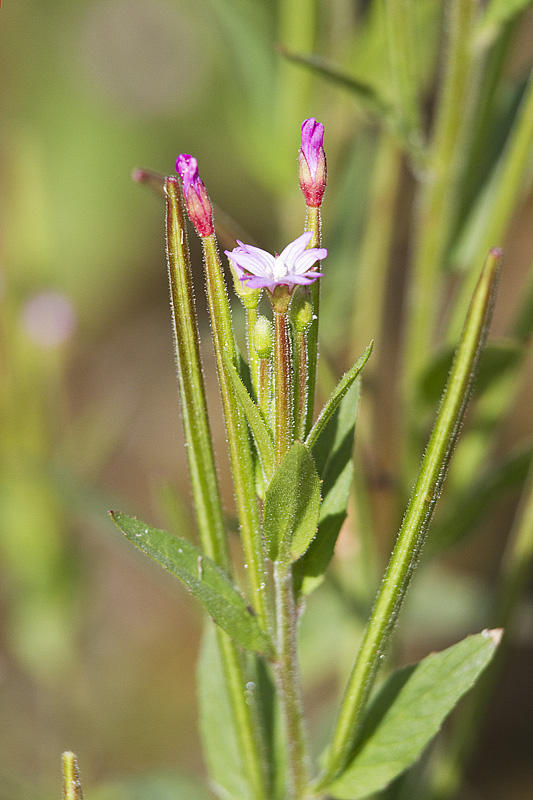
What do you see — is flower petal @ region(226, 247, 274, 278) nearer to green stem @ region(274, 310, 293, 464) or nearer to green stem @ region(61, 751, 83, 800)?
green stem @ region(274, 310, 293, 464)

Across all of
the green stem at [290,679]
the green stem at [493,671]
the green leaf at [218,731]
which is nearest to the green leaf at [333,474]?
the green stem at [290,679]

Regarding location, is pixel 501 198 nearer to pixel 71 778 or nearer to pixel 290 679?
pixel 290 679

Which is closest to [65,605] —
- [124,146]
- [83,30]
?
[124,146]

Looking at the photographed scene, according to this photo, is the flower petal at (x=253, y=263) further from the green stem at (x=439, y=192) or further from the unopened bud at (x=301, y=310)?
the green stem at (x=439, y=192)

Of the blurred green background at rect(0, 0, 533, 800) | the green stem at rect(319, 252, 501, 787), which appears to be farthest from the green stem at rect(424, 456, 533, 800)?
the green stem at rect(319, 252, 501, 787)

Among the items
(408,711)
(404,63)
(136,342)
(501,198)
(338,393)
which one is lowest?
(408,711)

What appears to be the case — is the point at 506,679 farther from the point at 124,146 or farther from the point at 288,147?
the point at 124,146

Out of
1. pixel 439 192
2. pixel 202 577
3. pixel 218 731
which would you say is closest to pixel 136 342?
pixel 439 192
